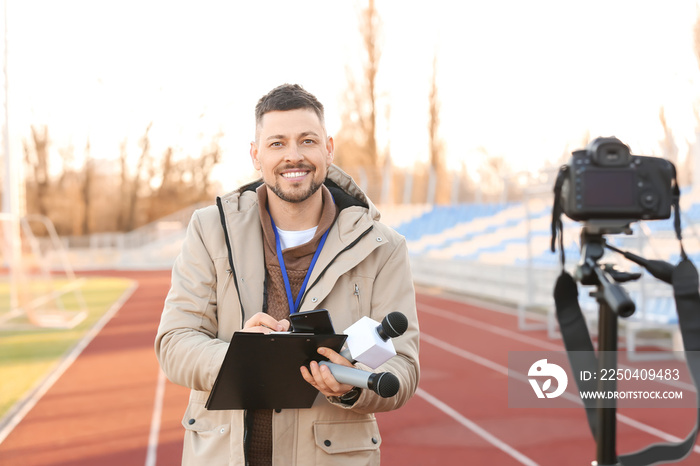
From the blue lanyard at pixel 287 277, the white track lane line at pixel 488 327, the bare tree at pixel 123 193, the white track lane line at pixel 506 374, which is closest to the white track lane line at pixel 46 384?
the blue lanyard at pixel 287 277

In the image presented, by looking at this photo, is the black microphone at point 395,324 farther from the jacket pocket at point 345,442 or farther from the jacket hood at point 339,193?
the jacket hood at point 339,193

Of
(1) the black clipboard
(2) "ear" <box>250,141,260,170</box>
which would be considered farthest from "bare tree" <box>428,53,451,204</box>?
(1) the black clipboard

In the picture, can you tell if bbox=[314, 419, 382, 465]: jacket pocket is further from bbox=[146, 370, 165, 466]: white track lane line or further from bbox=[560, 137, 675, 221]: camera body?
bbox=[146, 370, 165, 466]: white track lane line

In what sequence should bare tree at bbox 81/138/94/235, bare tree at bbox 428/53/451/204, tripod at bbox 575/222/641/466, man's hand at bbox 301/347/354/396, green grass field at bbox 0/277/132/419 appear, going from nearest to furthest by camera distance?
tripod at bbox 575/222/641/466, man's hand at bbox 301/347/354/396, green grass field at bbox 0/277/132/419, bare tree at bbox 428/53/451/204, bare tree at bbox 81/138/94/235

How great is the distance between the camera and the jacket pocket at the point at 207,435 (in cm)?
216

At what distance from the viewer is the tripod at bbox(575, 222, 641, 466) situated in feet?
5.45

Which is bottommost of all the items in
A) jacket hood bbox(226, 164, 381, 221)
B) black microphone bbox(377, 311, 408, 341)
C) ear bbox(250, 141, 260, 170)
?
black microphone bbox(377, 311, 408, 341)

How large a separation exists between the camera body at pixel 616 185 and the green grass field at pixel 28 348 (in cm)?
602

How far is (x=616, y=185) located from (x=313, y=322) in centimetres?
82

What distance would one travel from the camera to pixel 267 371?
2.01 metres

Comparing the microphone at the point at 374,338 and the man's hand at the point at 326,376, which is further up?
the microphone at the point at 374,338

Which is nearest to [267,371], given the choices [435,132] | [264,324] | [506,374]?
[264,324]

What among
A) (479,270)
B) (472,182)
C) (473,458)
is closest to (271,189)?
(473,458)

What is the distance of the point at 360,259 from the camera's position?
7.40 feet
